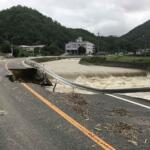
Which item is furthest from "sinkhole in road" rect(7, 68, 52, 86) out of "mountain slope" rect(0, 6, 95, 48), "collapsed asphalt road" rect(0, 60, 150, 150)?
"mountain slope" rect(0, 6, 95, 48)

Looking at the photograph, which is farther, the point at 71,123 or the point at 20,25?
the point at 20,25

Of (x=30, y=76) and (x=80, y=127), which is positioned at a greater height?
(x=80, y=127)

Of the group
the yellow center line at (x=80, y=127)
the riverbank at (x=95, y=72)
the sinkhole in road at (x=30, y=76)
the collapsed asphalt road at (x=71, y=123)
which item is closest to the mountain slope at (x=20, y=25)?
the riverbank at (x=95, y=72)

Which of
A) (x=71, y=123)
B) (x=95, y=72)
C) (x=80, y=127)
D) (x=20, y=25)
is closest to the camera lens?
(x=80, y=127)

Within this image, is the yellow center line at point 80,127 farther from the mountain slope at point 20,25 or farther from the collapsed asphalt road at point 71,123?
the mountain slope at point 20,25

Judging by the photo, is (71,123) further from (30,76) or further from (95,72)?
(95,72)

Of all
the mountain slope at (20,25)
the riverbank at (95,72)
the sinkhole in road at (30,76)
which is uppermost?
the mountain slope at (20,25)

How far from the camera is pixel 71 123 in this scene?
9602 millimetres

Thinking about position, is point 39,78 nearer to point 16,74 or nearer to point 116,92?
point 16,74

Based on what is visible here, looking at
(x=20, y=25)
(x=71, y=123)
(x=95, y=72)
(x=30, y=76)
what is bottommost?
(x=95, y=72)

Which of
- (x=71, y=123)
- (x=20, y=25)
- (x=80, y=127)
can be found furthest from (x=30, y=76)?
(x=20, y=25)

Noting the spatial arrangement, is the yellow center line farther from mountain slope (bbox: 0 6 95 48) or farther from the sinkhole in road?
mountain slope (bbox: 0 6 95 48)

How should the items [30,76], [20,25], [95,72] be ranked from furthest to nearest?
[20,25]
[95,72]
[30,76]

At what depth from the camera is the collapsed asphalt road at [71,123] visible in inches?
301
